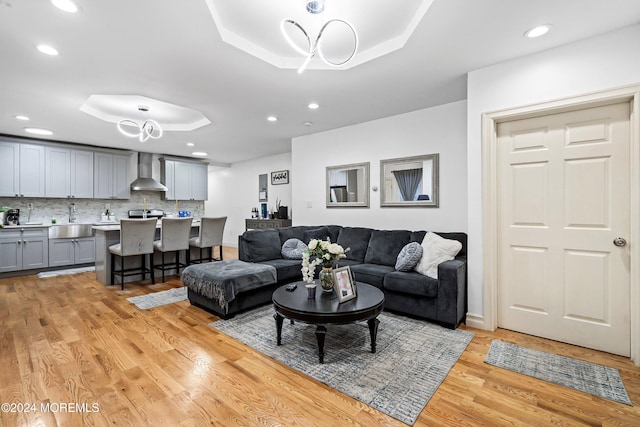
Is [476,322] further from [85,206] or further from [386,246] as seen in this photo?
[85,206]

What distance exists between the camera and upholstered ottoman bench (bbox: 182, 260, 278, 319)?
3.08 meters

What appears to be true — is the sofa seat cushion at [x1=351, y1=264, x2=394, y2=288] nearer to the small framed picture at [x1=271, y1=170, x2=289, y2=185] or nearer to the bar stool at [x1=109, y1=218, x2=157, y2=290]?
the bar stool at [x1=109, y1=218, x2=157, y2=290]

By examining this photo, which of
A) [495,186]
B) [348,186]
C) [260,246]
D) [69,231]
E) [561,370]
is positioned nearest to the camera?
[561,370]

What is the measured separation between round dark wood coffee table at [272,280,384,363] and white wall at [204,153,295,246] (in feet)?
14.6

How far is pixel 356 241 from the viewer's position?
13.8 ft

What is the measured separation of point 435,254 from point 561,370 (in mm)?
1344

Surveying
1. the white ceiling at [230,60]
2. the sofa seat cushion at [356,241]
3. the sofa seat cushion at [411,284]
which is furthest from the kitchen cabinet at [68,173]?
the sofa seat cushion at [411,284]

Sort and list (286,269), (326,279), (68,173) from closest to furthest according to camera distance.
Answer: (326,279), (286,269), (68,173)

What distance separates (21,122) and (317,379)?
19.3ft

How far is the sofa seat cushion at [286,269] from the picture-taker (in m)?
3.65

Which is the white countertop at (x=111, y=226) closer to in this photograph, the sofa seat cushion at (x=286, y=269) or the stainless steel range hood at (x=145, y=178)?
the stainless steel range hood at (x=145, y=178)

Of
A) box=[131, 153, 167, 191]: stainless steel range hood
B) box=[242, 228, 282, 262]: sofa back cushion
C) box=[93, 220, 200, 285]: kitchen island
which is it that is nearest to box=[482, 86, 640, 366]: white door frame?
box=[242, 228, 282, 262]: sofa back cushion

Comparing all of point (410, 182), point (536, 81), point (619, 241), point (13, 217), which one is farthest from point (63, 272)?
point (619, 241)

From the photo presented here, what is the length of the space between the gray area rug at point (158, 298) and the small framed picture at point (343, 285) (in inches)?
98.2
